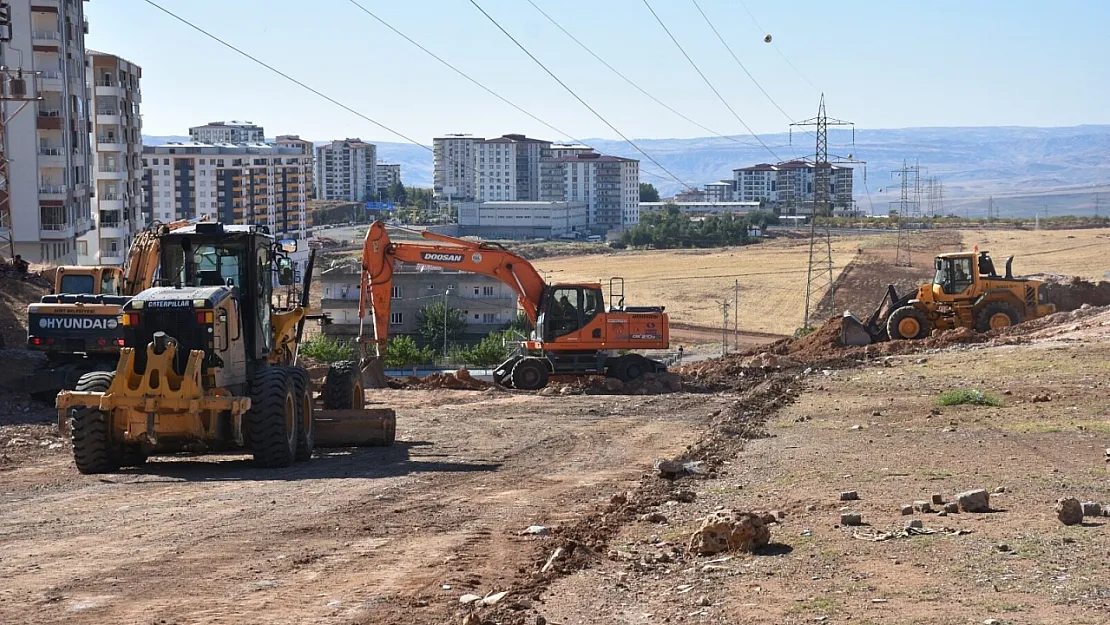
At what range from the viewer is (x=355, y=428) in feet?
66.7

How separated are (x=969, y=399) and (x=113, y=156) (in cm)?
7020

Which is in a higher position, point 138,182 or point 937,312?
point 138,182

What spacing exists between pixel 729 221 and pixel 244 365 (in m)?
156

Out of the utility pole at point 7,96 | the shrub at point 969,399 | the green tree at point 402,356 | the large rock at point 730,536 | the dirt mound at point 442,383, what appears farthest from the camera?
the green tree at point 402,356

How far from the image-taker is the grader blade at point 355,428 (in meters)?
20.3

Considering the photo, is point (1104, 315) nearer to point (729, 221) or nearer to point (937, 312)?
point (937, 312)

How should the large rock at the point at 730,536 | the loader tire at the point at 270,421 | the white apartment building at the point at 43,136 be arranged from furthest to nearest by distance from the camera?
the white apartment building at the point at 43,136
the loader tire at the point at 270,421
the large rock at the point at 730,536

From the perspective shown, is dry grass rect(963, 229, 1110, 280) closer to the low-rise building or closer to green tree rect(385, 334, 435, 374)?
the low-rise building

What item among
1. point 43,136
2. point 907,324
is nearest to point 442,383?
point 907,324

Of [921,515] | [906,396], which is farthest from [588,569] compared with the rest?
[906,396]

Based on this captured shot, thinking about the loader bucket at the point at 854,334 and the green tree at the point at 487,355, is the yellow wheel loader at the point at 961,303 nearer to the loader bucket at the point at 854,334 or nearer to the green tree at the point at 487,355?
the loader bucket at the point at 854,334

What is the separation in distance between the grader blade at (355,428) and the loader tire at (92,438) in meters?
3.69

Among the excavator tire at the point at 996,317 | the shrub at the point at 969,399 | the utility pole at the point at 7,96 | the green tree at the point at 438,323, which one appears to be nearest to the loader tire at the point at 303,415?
A: the shrub at the point at 969,399

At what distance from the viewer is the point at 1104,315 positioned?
36062 mm
